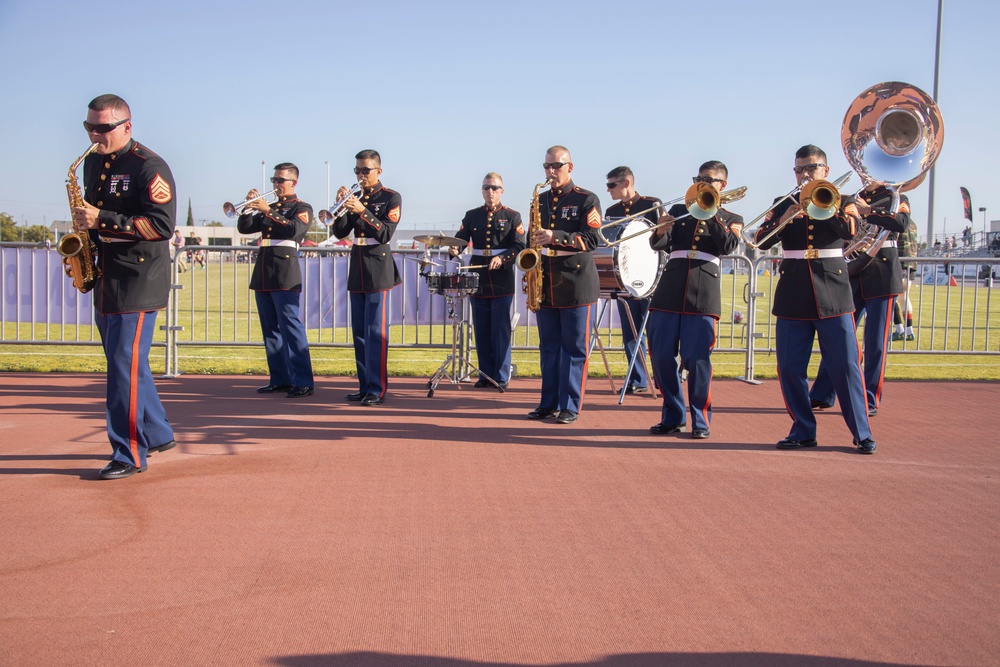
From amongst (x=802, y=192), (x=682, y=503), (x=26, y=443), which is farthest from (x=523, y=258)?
(x=26, y=443)

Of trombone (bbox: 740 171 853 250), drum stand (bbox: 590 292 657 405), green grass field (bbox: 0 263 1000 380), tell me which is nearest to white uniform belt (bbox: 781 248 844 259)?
trombone (bbox: 740 171 853 250)

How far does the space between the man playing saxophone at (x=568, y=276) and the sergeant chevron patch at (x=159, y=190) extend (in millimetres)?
3052

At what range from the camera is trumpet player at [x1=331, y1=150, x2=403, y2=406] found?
8.87m

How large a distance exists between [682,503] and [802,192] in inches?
96.4

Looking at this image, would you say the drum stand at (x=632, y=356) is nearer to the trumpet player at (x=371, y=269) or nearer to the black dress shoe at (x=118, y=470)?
the trumpet player at (x=371, y=269)

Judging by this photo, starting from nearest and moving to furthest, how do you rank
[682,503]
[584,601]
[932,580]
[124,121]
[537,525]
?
[584,601] < [932,580] < [537,525] < [682,503] < [124,121]

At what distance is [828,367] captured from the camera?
22.7 feet

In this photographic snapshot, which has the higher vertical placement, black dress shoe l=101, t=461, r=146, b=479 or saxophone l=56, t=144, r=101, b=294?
saxophone l=56, t=144, r=101, b=294

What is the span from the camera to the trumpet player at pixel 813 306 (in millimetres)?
6754

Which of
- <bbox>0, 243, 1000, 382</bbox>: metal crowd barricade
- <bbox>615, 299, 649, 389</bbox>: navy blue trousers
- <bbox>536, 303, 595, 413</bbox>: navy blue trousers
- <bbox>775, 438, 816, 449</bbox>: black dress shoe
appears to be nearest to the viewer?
<bbox>775, 438, 816, 449</bbox>: black dress shoe

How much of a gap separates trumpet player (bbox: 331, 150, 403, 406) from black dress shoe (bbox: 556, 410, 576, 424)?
188cm

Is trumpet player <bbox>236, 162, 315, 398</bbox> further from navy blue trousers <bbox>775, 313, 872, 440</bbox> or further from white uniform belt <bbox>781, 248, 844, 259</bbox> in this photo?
white uniform belt <bbox>781, 248, 844, 259</bbox>

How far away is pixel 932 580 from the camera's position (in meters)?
4.09

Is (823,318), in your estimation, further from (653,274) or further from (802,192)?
(653,274)
